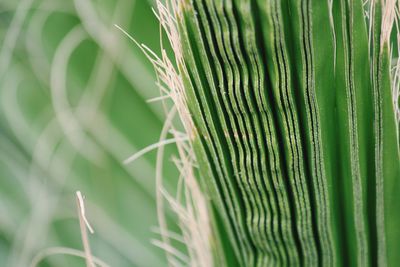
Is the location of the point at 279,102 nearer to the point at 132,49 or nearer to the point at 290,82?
the point at 290,82

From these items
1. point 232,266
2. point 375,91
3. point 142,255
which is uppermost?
point 375,91

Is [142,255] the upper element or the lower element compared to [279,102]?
lower

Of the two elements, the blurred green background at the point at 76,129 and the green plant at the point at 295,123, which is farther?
the blurred green background at the point at 76,129

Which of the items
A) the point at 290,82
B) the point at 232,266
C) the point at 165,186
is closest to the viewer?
the point at 290,82

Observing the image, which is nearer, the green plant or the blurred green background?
the green plant

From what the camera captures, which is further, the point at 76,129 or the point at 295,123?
the point at 76,129

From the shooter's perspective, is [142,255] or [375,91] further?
[142,255]

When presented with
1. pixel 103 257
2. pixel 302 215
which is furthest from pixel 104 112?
pixel 302 215

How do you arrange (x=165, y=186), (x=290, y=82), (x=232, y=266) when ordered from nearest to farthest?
(x=290, y=82) → (x=232, y=266) → (x=165, y=186)
